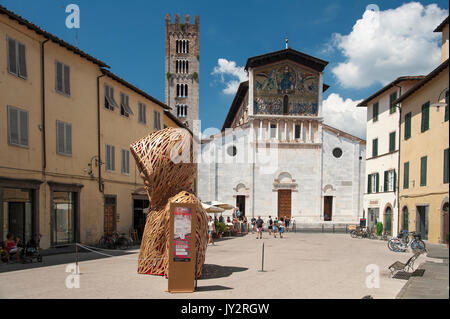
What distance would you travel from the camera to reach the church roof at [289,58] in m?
41.5

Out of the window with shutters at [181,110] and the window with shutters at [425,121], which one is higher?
the window with shutters at [181,110]

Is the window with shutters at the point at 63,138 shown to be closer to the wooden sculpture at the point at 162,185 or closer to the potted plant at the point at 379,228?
the wooden sculpture at the point at 162,185

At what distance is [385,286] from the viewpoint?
29.8ft

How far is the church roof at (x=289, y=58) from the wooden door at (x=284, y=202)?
46.3 feet

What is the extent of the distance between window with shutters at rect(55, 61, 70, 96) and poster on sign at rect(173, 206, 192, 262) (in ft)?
37.8

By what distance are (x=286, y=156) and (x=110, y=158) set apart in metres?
24.3

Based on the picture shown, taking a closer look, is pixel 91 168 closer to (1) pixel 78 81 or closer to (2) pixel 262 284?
(1) pixel 78 81

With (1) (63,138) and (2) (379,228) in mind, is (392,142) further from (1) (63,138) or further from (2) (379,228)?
(1) (63,138)

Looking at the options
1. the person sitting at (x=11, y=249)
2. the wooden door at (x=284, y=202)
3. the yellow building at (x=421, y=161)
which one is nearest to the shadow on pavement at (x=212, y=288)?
the person sitting at (x=11, y=249)

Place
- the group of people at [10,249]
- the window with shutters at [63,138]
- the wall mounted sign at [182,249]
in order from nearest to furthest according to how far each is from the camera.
→ the wall mounted sign at [182,249]
the group of people at [10,249]
the window with shutters at [63,138]

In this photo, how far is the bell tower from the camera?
68.7 meters

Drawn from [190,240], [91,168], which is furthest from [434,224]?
[91,168]

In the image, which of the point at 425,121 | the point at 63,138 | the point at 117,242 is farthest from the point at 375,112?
the point at 63,138

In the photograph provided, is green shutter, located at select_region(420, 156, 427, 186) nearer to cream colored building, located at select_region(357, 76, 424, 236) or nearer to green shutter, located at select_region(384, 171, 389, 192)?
cream colored building, located at select_region(357, 76, 424, 236)
